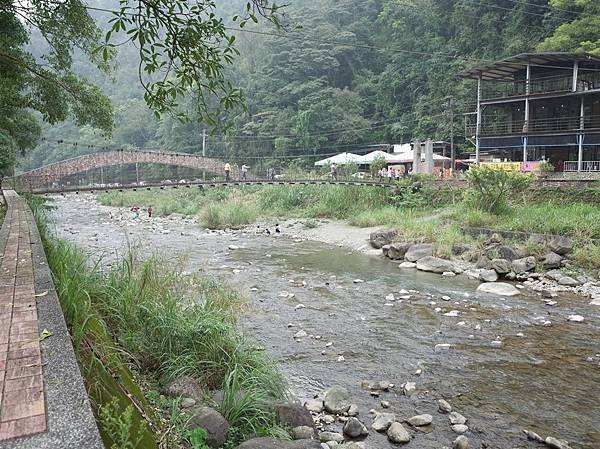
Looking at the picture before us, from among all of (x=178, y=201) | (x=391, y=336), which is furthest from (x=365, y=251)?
(x=178, y=201)

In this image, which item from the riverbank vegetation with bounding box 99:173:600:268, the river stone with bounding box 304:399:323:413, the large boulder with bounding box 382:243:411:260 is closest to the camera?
the river stone with bounding box 304:399:323:413

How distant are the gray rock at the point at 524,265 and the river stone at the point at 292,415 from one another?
8.04m

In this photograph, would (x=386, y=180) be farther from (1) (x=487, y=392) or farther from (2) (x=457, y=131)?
(1) (x=487, y=392)

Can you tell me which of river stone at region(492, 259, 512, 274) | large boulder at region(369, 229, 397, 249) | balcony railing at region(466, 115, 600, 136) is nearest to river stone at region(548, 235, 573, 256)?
river stone at region(492, 259, 512, 274)

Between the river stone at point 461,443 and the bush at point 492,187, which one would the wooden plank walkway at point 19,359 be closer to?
the river stone at point 461,443

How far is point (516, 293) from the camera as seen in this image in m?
8.68

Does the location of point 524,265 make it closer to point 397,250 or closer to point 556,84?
point 397,250

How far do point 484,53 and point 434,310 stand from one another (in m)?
26.8

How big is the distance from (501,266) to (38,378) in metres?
9.91

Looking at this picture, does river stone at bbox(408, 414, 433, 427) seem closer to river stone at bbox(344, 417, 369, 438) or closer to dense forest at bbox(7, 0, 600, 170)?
river stone at bbox(344, 417, 369, 438)

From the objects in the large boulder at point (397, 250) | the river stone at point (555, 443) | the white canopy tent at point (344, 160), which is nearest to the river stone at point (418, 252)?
the large boulder at point (397, 250)

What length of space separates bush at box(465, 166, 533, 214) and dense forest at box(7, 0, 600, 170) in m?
13.9

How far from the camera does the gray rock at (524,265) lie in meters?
10.0

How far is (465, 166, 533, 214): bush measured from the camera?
42.9ft
